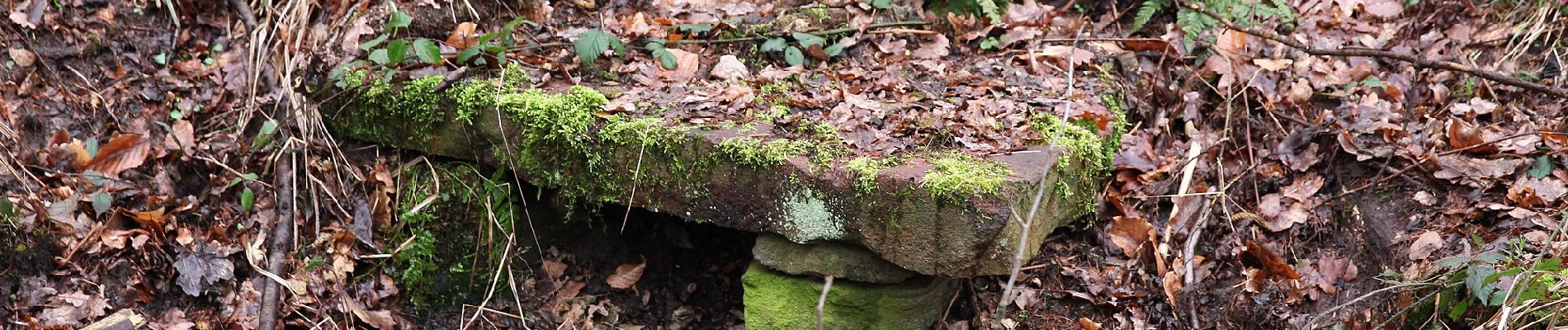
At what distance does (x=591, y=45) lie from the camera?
3934mm

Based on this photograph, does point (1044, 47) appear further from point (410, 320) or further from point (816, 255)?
point (410, 320)

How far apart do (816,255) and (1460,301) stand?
1921 mm

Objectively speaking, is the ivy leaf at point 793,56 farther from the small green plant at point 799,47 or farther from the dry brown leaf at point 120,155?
the dry brown leaf at point 120,155

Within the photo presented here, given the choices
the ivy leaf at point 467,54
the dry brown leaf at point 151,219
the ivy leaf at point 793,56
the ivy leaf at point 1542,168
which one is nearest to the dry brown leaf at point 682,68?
the ivy leaf at point 793,56

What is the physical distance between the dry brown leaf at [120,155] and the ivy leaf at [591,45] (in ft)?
5.30

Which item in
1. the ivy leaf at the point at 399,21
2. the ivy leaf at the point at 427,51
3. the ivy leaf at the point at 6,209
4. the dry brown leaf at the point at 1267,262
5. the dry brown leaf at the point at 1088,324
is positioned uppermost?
the ivy leaf at the point at 399,21

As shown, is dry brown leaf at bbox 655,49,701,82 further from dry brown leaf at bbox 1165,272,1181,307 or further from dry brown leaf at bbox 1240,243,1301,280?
dry brown leaf at bbox 1240,243,1301,280

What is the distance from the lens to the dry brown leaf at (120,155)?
3762mm

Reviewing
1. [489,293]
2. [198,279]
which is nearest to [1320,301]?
[489,293]

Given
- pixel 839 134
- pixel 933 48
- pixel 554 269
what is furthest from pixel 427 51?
pixel 933 48

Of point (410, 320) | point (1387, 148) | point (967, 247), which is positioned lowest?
point (410, 320)

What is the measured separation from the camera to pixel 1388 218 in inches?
150

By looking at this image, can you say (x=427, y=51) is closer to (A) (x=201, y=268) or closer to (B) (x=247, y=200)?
(B) (x=247, y=200)

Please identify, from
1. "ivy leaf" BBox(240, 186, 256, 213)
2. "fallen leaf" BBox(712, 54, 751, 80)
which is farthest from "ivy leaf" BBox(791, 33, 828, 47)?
"ivy leaf" BBox(240, 186, 256, 213)
